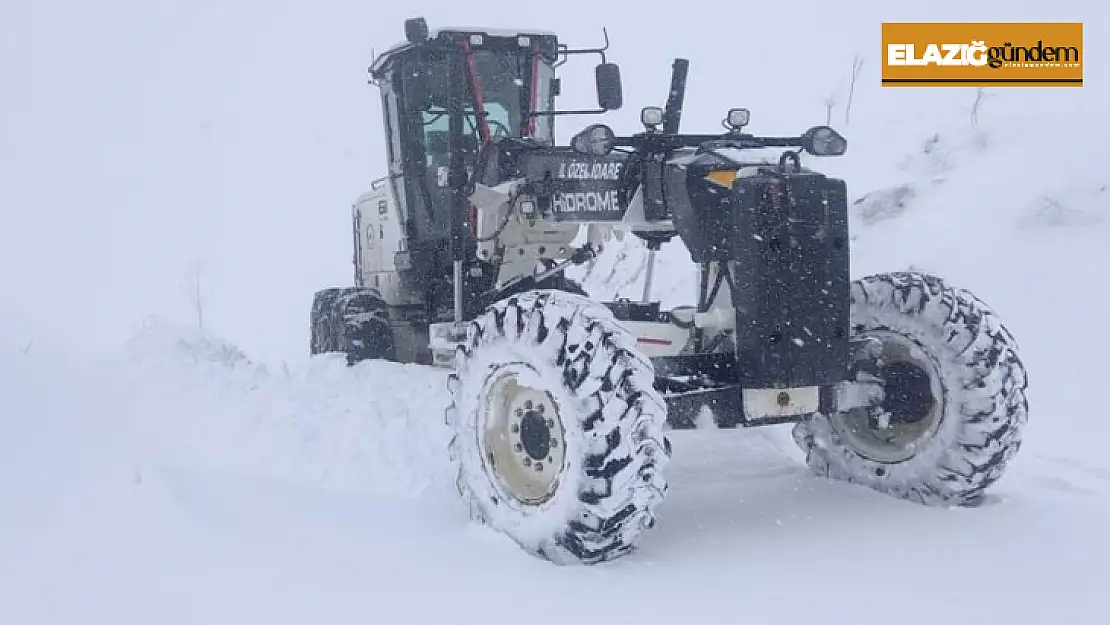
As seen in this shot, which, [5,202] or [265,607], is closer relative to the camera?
[265,607]

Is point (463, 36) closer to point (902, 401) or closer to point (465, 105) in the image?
point (465, 105)

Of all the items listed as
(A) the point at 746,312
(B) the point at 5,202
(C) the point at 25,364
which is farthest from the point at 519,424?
(B) the point at 5,202

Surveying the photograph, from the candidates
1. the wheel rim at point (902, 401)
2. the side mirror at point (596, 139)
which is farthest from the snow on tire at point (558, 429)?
A: the wheel rim at point (902, 401)

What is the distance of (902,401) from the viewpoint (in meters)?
5.01

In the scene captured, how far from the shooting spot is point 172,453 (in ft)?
17.6

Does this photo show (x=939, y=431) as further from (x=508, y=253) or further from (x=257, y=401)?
(x=257, y=401)

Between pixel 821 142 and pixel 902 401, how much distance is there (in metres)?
1.35

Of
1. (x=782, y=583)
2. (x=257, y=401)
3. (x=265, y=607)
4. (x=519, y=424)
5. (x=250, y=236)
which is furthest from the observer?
(x=250, y=236)

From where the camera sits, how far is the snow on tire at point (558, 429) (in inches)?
152

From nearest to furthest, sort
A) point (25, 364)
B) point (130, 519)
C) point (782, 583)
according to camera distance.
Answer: point (782, 583)
point (130, 519)
point (25, 364)

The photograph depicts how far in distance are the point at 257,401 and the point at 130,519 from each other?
2366 mm

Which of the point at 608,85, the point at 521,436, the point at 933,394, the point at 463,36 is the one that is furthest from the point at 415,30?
the point at 933,394

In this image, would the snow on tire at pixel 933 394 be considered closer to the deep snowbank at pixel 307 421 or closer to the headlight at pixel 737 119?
the headlight at pixel 737 119

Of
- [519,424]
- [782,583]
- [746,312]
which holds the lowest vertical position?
[782,583]
